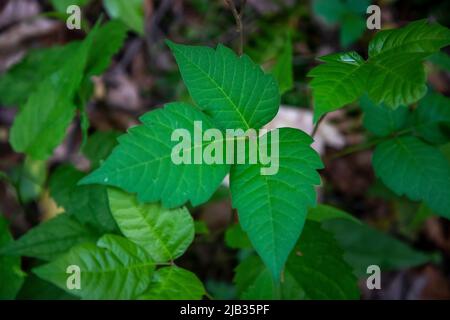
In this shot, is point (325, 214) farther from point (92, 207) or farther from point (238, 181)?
point (92, 207)

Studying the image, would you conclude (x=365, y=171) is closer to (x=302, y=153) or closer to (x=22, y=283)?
(x=302, y=153)

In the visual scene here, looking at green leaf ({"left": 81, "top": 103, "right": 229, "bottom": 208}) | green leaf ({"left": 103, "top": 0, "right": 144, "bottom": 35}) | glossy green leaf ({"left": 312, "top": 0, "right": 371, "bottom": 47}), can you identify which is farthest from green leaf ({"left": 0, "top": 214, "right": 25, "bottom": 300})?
glossy green leaf ({"left": 312, "top": 0, "right": 371, "bottom": 47})

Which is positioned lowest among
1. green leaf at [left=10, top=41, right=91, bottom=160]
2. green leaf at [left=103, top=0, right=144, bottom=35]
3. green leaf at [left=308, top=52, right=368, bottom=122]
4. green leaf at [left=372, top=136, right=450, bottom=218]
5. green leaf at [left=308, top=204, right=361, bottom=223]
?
green leaf at [left=308, top=204, right=361, bottom=223]

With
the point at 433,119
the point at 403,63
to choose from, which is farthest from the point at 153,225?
the point at 433,119

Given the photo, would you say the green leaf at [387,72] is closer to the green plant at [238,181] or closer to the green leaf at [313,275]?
the green plant at [238,181]

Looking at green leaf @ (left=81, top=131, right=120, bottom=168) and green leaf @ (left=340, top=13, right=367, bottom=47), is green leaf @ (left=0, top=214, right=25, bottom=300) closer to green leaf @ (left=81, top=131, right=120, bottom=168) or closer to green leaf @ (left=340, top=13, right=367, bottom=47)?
green leaf @ (left=81, top=131, right=120, bottom=168)

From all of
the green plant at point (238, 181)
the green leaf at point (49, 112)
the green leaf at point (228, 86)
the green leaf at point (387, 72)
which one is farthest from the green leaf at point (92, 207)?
the green leaf at point (387, 72)
